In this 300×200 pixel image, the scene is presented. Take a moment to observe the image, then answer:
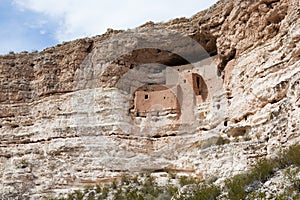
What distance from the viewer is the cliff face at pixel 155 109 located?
14.1 metres

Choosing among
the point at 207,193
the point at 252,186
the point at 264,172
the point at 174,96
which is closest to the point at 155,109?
the point at 174,96

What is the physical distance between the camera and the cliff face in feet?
46.1

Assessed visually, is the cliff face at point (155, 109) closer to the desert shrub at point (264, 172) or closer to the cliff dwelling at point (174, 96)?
the cliff dwelling at point (174, 96)

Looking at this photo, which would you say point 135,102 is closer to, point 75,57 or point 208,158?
point 75,57

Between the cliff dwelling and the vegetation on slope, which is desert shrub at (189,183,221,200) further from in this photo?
the cliff dwelling

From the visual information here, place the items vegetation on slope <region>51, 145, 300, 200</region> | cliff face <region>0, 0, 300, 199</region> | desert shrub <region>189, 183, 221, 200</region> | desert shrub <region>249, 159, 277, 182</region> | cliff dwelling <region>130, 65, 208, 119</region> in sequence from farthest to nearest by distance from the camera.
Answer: cliff dwelling <region>130, 65, 208, 119</region>
cliff face <region>0, 0, 300, 199</region>
desert shrub <region>189, 183, 221, 200</region>
desert shrub <region>249, 159, 277, 182</region>
vegetation on slope <region>51, 145, 300, 200</region>

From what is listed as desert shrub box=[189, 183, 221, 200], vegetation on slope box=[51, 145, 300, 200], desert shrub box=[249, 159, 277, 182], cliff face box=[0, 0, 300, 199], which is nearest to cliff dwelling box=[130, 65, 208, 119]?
cliff face box=[0, 0, 300, 199]

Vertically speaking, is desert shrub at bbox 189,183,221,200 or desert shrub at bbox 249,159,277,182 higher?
desert shrub at bbox 249,159,277,182

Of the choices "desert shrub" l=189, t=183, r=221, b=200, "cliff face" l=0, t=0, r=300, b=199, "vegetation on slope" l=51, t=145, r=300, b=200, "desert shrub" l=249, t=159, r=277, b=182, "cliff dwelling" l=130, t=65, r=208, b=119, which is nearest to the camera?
"vegetation on slope" l=51, t=145, r=300, b=200

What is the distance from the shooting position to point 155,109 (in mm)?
19812

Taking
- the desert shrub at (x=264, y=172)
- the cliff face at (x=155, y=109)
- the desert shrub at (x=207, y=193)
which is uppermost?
the cliff face at (x=155, y=109)

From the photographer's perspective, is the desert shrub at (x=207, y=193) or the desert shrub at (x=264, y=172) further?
the desert shrub at (x=207, y=193)

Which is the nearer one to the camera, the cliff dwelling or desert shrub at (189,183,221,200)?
desert shrub at (189,183,221,200)

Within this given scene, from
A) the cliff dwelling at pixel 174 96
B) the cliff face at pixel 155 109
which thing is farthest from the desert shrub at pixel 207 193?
the cliff dwelling at pixel 174 96
